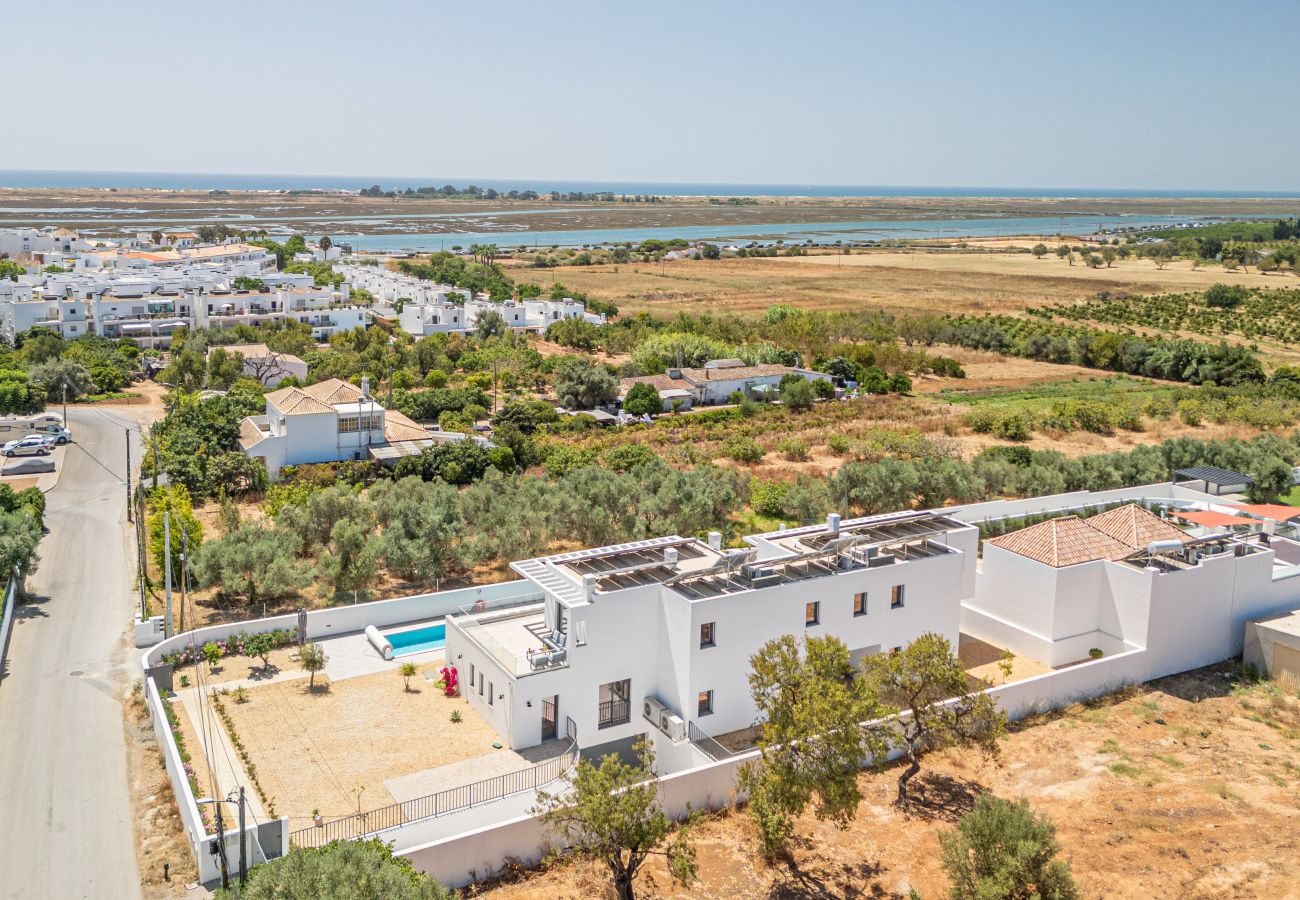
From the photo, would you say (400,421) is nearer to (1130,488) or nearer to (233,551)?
(233,551)

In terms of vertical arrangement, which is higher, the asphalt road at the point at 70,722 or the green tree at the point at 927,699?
the green tree at the point at 927,699

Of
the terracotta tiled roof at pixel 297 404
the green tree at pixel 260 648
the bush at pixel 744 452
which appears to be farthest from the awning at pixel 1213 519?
the terracotta tiled roof at pixel 297 404

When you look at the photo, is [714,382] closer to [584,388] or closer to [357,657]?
[584,388]

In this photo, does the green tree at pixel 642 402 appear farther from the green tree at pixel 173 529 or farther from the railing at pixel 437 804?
the railing at pixel 437 804

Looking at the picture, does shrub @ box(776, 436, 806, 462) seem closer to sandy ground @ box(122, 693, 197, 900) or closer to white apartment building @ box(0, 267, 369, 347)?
sandy ground @ box(122, 693, 197, 900)

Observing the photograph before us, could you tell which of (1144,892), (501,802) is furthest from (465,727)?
(1144,892)

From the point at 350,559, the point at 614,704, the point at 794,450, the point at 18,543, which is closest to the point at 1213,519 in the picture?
the point at 794,450
